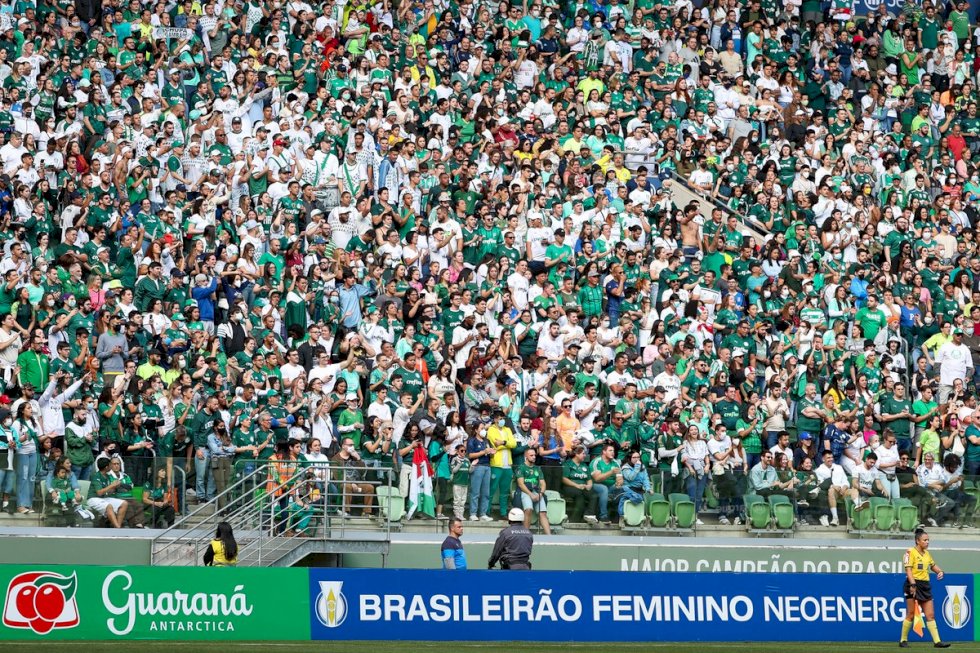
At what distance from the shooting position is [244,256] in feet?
81.7

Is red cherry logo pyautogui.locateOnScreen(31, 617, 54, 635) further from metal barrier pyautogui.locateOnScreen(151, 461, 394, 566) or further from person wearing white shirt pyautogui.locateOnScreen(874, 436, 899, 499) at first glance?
person wearing white shirt pyautogui.locateOnScreen(874, 436, 899, 499)

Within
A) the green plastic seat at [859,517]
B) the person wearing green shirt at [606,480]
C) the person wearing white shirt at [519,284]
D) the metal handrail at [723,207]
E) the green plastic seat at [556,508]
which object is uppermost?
the metal handrail at [723,207]

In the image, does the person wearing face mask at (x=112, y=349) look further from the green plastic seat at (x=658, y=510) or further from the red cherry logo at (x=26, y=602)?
the green plastic seat at (x=658, y=510)

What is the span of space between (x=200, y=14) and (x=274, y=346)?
292 inches

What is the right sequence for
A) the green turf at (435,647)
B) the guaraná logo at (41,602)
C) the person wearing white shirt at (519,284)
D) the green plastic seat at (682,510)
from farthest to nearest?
the person wearing white shirt at (519,284) < the green plastic seat at (682,510) < the guaraná logo at (41,602) < the green turf at (435,647)

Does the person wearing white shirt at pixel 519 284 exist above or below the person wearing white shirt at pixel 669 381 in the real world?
above

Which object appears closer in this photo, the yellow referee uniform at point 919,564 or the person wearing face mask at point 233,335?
the yellow referee uniform at point 919,564

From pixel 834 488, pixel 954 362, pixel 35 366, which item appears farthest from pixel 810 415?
pixel 35 366

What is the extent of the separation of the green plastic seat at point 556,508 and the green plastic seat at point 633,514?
915 millimetres

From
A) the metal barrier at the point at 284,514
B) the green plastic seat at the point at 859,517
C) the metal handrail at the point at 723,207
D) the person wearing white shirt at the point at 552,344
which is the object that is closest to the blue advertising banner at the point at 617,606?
the metal barrier at the point at 284,514

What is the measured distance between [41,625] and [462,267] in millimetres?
9572

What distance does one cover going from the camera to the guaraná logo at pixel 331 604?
20.6 m

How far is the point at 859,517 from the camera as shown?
25.8m

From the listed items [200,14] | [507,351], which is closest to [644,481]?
[507,351]
